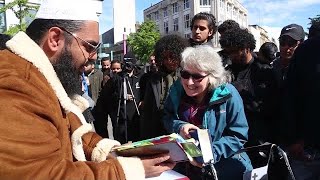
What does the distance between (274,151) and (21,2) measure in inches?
680

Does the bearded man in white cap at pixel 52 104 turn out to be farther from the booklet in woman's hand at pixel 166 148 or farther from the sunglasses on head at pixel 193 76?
the sunglasses on head at pixel 193 76

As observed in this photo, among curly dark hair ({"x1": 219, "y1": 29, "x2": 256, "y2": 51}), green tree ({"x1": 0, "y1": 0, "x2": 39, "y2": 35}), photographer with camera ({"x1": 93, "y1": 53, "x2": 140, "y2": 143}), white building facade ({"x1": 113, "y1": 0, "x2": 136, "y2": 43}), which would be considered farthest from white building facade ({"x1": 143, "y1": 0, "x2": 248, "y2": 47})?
curly dark hair ({"x1": 219, "y1": 29, "x2": 256, "y2": 51})

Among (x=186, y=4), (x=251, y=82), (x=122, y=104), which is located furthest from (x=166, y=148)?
(x=186, y=4)

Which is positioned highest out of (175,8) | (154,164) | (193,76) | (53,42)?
(175,8)

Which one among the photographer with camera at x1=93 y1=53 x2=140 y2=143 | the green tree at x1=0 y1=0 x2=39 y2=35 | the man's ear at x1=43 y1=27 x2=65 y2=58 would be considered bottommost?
the photographer with camera at x1=93 y1=53 x2=140 y2=143

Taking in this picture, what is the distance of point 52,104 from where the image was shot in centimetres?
Answer: 159

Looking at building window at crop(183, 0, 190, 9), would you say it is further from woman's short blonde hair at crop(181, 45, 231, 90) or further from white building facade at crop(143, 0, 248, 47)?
woman's short blonde hair at crop(181, 45, 231, 90)

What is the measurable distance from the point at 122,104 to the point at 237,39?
258 centimetres

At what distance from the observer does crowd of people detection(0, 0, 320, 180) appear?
1.42 m

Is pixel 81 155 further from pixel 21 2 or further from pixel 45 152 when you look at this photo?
pixel 21 2

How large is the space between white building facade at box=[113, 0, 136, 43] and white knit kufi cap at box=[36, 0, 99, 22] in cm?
7995

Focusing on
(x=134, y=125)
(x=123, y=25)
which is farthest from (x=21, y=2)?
(x=123, y=25)

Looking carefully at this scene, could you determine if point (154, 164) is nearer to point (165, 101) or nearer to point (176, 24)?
point (165, 101)

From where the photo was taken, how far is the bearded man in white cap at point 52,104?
1.34 metres
